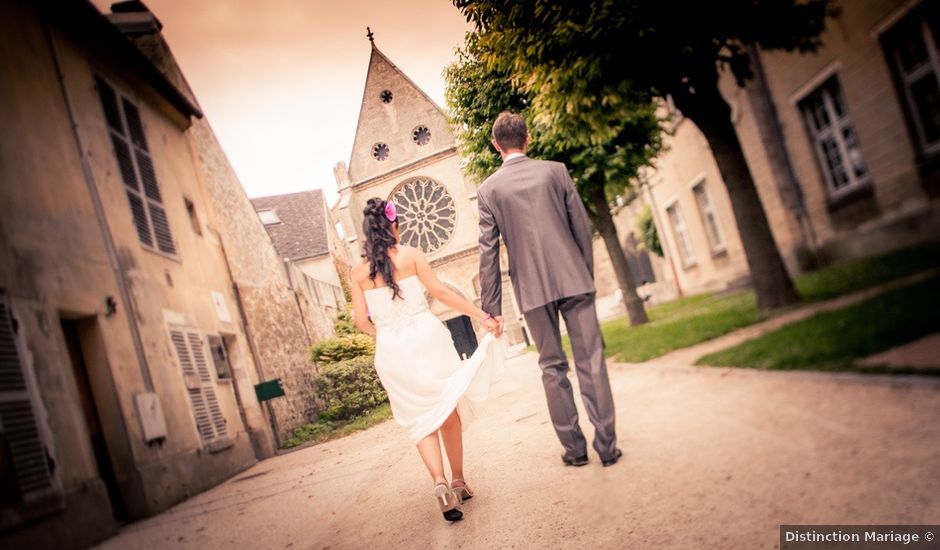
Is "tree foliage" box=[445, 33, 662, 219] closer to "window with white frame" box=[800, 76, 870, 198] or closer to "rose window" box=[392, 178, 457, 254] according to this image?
"rose window" box=[392, 178, 457, 254]

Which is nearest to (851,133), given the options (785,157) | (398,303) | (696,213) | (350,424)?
(785,157)

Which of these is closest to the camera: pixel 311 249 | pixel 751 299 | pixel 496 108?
pixel 496 108

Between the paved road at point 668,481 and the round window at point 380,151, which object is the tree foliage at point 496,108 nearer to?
the round window at point 380,151

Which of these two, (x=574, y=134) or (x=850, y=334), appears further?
(x=574, y=134)

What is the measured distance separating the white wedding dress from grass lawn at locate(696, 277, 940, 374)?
2.10m

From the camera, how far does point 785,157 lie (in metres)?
5.78

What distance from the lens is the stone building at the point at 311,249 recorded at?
5.57m

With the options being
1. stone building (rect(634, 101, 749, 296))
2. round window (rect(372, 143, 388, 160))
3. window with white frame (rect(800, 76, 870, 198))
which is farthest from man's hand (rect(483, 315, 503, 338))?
stone building (rect(634, 101, 749, 296))

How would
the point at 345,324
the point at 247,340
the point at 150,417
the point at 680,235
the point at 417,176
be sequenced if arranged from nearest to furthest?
the point at 345,324, the point at 150,417, the point at 417,176, the point at 247,340, the point at 680,235

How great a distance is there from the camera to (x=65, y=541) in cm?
385

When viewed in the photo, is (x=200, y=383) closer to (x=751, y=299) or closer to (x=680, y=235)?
(x=751, y=299)

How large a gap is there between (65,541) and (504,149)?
4091mm

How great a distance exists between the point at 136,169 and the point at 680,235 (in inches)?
533

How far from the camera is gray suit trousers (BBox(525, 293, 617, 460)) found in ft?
9.49
